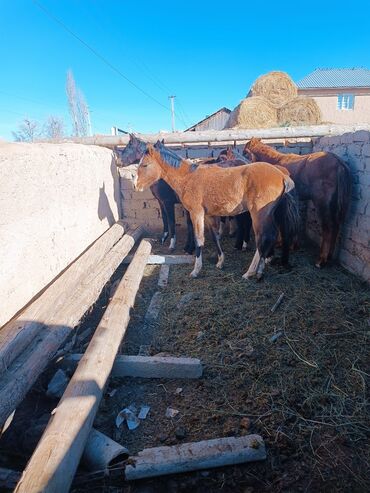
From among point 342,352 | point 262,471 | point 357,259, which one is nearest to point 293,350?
point 342,352

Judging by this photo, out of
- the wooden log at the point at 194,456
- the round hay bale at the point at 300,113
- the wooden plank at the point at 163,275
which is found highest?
the round hay bale at the point at 300,113

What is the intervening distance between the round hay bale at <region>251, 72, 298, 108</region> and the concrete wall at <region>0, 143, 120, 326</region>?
1335 cm

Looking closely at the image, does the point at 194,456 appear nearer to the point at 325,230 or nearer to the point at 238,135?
the point at 325,230

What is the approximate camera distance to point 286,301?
3.64 m

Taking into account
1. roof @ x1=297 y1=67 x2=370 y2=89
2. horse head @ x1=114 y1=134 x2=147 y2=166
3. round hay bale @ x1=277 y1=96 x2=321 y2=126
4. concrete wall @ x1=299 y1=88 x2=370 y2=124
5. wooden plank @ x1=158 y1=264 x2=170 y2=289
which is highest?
roof @ x1=297 y1=67 x2=370 y2=89

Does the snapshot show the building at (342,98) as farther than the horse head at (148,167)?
Yes

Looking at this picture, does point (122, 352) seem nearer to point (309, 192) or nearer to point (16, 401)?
point (16, 401)

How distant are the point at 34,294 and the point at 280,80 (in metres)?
17.0

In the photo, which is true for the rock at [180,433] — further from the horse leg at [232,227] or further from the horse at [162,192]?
the horse leg at [232,227]

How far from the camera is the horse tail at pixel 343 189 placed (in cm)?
418

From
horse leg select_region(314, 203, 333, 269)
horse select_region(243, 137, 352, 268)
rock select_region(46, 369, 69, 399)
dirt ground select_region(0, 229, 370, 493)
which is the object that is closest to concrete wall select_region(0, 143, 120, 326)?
rock select_region(46, 369, 69, 399)

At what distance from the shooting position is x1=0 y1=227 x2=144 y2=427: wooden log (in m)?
1.97

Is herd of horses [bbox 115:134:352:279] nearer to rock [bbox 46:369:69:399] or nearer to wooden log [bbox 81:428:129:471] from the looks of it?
rock [bbox 46:369:69:399]

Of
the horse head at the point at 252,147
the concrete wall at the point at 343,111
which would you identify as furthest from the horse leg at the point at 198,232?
the concrete wall at the point at 343,111
